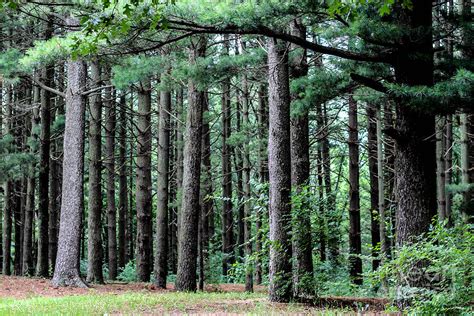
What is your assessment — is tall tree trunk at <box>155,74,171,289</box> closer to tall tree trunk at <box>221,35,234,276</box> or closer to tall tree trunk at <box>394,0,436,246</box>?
tall tree trunk at <box>221,35,234,276</box>

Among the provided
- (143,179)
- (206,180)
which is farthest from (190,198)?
(206,180)

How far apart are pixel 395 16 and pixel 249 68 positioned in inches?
171

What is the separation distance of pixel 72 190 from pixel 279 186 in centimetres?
642

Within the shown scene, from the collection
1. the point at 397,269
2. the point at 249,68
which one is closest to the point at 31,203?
the point at 249,68

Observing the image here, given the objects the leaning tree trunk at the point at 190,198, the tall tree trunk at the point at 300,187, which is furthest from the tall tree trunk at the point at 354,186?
the leaning tree trunk at the point at 190,198

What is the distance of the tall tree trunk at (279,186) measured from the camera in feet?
35.6

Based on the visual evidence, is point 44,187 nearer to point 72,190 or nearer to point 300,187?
point 72,190

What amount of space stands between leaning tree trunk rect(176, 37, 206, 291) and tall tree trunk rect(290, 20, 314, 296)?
2793mm

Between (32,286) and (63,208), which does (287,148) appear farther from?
(32,286)

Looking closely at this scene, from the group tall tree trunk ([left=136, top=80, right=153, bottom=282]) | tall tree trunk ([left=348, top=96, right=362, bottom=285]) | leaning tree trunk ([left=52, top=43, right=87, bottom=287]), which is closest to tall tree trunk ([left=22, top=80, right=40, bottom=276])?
tall tree trunk ([left=136, top=80, right=153, bottom=282])

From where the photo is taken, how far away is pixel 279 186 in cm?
1091

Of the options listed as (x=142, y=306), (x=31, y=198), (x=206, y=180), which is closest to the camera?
(x=142, y=306)

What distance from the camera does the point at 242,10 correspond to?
25.9ft

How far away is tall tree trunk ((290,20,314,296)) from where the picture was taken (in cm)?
1137
